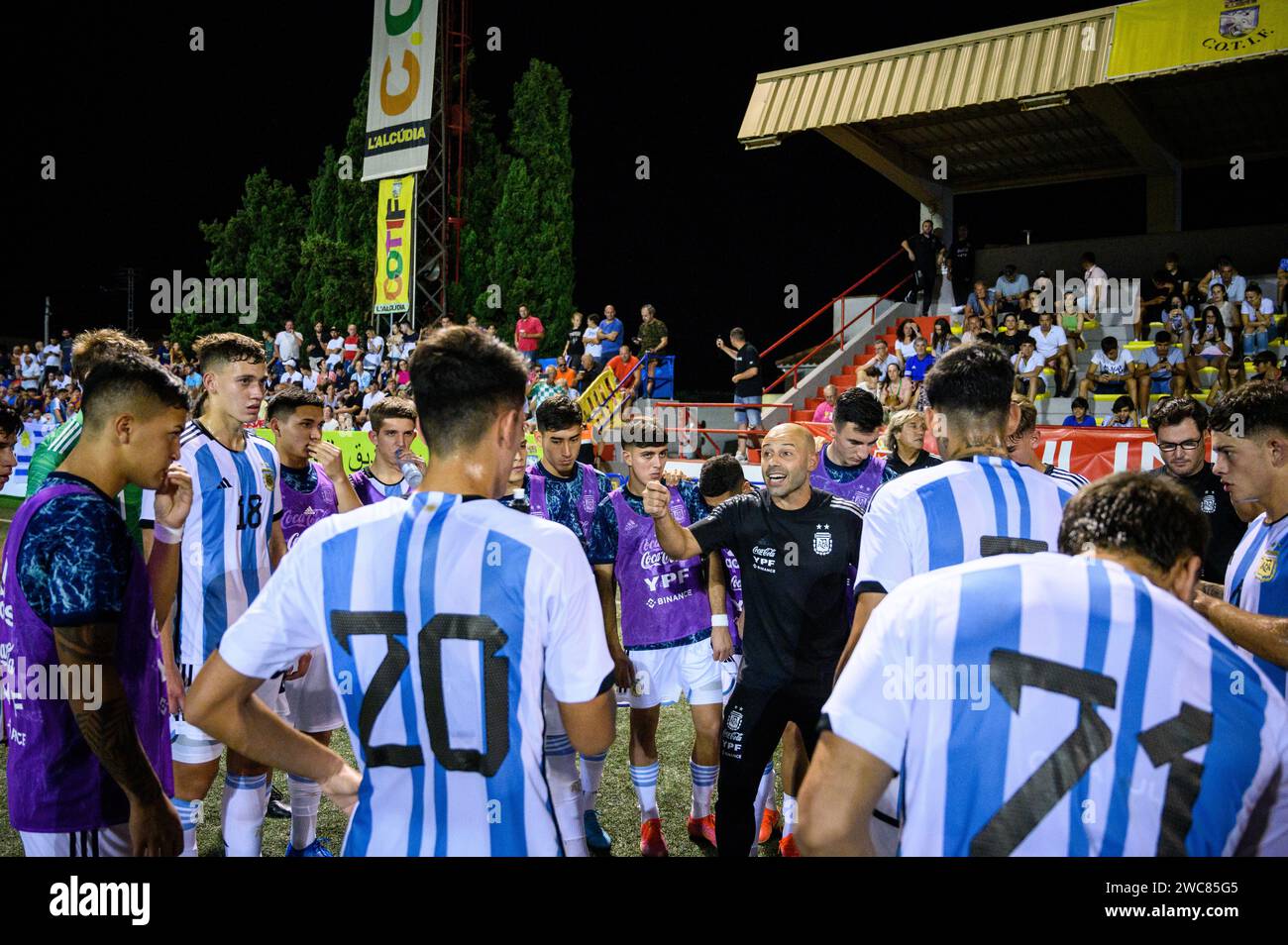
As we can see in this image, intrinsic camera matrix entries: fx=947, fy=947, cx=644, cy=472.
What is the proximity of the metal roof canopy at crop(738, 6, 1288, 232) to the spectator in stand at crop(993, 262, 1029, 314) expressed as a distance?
2853 millimetres

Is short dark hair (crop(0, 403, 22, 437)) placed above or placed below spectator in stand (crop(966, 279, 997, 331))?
below

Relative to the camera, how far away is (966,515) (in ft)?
10.1

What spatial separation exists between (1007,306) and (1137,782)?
16.6 meters

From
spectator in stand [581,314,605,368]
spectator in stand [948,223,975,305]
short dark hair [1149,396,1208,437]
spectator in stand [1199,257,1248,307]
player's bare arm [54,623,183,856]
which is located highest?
spectator in stand [948,223,975,305]

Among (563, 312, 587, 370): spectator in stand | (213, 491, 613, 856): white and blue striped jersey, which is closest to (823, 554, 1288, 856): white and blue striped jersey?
(213, 491, 613, 856): white and blue striped jersey

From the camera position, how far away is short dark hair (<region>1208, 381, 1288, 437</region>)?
3.28 meters

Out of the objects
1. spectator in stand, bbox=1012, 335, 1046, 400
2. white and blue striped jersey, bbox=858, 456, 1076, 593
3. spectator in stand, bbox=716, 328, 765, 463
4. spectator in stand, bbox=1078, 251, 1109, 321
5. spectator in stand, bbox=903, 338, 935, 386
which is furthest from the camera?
spectator in stand, bbox=1078, 251, 1109, 321

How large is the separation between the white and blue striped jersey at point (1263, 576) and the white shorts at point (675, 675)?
99.7 inches

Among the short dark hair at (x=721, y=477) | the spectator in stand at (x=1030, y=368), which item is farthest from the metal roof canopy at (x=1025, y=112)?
the short dark hair at (x=721, y=477)

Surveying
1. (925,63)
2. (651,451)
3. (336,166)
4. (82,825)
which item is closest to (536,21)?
(336,166)

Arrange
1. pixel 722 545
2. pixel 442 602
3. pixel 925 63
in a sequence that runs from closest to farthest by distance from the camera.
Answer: pixel 442 602, pixel 722 545, pixel 925 63

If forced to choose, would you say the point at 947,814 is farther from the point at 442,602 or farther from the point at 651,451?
the point at 651,451

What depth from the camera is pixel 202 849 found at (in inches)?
184

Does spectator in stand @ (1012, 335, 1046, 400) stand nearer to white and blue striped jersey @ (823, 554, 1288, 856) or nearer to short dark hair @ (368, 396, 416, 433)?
short dark hair @ (368, 396, 416, 433)
